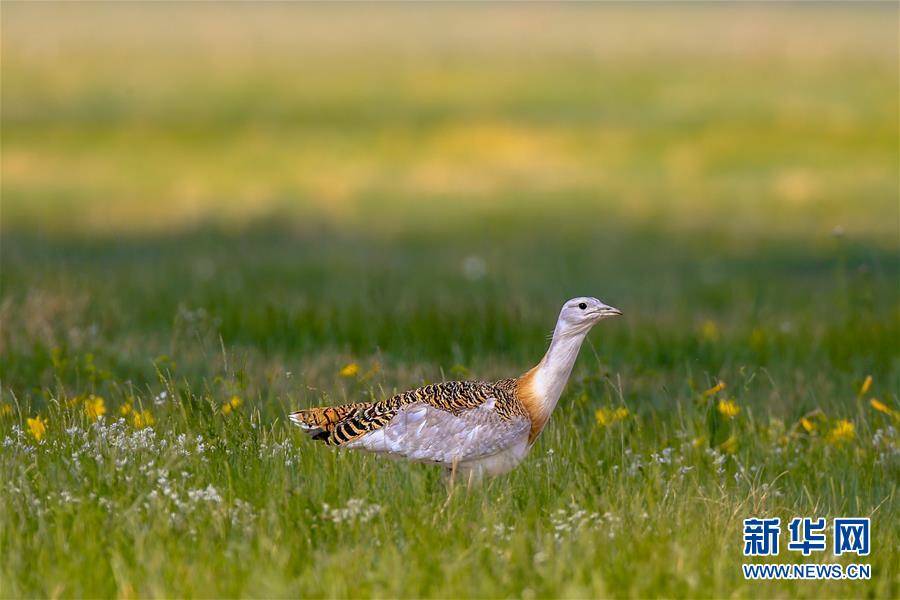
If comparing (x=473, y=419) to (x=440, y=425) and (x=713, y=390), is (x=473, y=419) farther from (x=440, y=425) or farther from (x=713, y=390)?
(x=713, y=390)

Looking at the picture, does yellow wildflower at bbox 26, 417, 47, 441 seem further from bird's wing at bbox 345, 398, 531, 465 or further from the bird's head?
the bird's head

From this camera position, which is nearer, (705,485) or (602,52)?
(705,485)

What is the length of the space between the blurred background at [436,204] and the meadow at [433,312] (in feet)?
0.27

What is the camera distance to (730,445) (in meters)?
7.81

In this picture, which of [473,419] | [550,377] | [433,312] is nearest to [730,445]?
[550,377]

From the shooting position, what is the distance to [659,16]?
83625 millimetres

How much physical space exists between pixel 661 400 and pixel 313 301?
4337 millimetres

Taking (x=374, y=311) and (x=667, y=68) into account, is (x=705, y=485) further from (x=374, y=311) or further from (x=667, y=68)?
(x=667, y=68)

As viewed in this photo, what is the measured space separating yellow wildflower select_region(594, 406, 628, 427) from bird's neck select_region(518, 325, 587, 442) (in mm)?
1219

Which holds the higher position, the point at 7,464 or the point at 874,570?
the point at 7,464

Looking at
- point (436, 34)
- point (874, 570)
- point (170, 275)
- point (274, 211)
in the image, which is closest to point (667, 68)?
point (436, 34)

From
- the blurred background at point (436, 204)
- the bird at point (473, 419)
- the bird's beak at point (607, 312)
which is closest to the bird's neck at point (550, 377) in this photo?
the bird at point (473, 419)

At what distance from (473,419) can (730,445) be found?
6.50 feet

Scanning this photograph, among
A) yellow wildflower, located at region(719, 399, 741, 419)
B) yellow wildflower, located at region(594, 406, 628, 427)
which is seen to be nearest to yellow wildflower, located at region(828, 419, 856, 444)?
yellow wildflower, located at region(719, 399, 741, 419)
